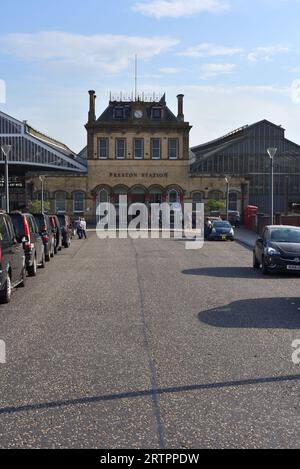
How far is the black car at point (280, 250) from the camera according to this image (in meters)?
17.9

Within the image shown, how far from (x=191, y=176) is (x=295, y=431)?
67012 millimetres

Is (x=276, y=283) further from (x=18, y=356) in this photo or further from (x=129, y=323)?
(x=18, y=356)

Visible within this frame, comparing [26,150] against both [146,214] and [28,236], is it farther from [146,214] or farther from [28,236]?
[28,236]

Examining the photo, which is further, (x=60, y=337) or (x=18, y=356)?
(x=60, y=337)

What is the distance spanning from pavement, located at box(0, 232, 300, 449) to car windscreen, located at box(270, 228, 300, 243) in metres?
4.59

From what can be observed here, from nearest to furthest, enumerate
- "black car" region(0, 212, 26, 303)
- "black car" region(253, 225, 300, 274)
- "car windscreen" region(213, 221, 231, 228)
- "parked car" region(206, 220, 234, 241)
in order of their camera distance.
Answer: "black car" region(0, 212, 26, 303)
"black car" region(253, 225, 300, 274)
"parked car" region(206, 220, 234, 241)
"car windscreen" region(213, 221, 231, 228)

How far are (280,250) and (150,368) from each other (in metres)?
11.4

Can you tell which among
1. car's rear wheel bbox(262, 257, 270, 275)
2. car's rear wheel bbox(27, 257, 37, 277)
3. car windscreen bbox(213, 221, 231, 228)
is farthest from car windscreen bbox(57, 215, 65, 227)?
car's rear wheel bbox(262, 257, 270, 275)

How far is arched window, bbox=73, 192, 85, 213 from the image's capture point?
7069 cm

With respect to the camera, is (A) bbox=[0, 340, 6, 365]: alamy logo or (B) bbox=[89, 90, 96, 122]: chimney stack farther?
(B) bbox=[89, 90, 96, 122]: chimney stack

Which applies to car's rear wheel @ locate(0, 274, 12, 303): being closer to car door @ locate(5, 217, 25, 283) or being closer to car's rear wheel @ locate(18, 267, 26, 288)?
car door @ locate(5, 217, 25, 283)

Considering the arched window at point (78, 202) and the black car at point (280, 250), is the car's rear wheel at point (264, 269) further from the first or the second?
the arched window at point (78, 202)
